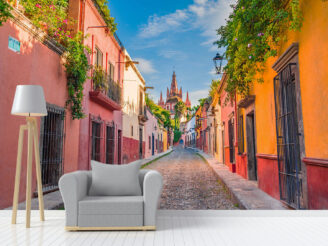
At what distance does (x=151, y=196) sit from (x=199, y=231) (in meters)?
0.62

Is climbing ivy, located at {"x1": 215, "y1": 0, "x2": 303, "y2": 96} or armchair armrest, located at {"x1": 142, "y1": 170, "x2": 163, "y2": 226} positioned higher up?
climbing ivy, located at {"x1": 215, "y1": 0, "x2": 303, "y2": 96}

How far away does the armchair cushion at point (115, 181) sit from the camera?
2.91 m

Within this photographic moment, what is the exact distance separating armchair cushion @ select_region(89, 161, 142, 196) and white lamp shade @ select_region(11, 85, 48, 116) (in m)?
0.97

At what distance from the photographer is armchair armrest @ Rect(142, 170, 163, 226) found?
255 cm

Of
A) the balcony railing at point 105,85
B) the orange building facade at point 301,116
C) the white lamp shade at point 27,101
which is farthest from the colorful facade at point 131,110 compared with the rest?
the white lamp shade at point 27,101

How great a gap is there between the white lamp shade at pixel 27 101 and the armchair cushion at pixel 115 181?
3.19ft

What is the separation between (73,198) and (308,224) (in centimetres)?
266

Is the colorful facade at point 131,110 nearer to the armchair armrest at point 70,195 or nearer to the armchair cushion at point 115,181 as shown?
the armchair cushion at point 115,181

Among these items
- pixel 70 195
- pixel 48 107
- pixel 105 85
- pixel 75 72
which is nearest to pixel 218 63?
pixel 105 85

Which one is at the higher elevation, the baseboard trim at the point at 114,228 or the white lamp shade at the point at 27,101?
the white lamp shade at the point at 27,101

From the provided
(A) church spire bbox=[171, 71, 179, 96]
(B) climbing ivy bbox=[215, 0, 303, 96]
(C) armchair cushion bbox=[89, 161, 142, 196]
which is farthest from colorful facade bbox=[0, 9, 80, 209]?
(A) church spire bbox=[171, 71, 179, 96]

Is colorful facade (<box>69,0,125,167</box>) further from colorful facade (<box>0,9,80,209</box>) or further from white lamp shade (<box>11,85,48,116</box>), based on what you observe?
white lamp shade (<box>11,85,48,116</box>)

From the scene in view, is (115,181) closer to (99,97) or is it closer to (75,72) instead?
(75,72)

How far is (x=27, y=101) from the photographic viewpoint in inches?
114
